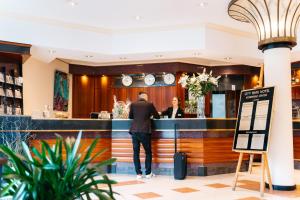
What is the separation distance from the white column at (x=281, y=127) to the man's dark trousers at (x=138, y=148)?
89.9 inches

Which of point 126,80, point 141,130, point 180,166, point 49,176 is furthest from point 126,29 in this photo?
point 49,176

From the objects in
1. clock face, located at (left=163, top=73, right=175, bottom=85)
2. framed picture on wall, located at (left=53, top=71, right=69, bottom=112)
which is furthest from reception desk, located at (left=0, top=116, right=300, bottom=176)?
clock face, located at (left=163, top=73, right=175, bottom=85)

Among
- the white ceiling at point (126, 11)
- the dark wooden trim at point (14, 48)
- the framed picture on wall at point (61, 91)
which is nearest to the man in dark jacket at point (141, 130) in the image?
the white ceiling at point (126, 11)

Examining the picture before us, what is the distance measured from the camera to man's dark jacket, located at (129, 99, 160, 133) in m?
6.40

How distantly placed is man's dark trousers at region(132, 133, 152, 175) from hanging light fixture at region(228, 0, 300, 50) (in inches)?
107

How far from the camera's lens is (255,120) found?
517 centimetres

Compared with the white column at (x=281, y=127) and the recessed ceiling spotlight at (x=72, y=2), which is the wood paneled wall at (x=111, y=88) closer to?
the recessed ceiling spotlight at (x=72, y=2)

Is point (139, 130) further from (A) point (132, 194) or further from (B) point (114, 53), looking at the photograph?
(B) point (114, 53)

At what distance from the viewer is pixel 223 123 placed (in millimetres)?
6938

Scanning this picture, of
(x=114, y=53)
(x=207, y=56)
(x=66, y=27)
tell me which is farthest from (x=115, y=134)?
(x=207, y=56)

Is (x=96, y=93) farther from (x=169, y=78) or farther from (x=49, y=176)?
(x=49, y=176)

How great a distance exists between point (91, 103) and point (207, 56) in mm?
4323

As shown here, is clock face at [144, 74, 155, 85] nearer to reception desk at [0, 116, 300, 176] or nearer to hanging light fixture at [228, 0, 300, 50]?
reception desk at [0, 116, 300, 176]

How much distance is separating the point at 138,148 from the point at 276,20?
3.39 metres
